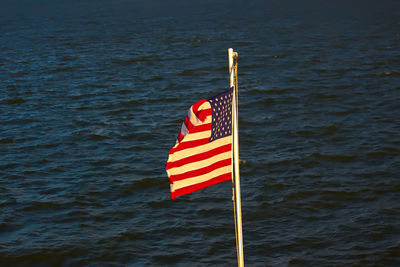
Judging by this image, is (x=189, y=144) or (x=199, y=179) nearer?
(x=189, y=144)

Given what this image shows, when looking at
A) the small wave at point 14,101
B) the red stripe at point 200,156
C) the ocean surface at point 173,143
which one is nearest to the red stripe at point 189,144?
the red stripe at point 200,156

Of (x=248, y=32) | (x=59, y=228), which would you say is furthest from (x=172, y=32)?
(x=59, y=228)

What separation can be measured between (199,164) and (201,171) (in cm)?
16

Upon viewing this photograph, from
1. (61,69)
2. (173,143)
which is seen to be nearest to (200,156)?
(173,143)

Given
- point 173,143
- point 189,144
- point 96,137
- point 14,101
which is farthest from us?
point 14,101

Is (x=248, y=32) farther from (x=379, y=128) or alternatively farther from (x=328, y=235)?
(x=328, y=235)

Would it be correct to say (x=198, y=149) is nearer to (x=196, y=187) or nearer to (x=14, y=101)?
(x=196, y=187)

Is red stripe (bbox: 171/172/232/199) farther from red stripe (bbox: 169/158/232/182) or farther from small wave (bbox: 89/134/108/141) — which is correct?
small wave (bbox: 89/134/108/141)

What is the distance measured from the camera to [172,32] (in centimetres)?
4869

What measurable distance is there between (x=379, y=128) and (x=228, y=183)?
23.8 ft

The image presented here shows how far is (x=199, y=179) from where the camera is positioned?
952cm

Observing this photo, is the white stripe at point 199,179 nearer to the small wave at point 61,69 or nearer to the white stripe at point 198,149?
the white stripe at point 198,149

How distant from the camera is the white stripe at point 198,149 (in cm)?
915

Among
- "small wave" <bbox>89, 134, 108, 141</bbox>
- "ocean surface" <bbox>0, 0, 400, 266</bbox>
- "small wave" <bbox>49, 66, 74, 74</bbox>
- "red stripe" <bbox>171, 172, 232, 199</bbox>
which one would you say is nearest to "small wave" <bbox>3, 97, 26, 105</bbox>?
"ocean surface" <bbox>0, 0, 400, 266</bbox>
